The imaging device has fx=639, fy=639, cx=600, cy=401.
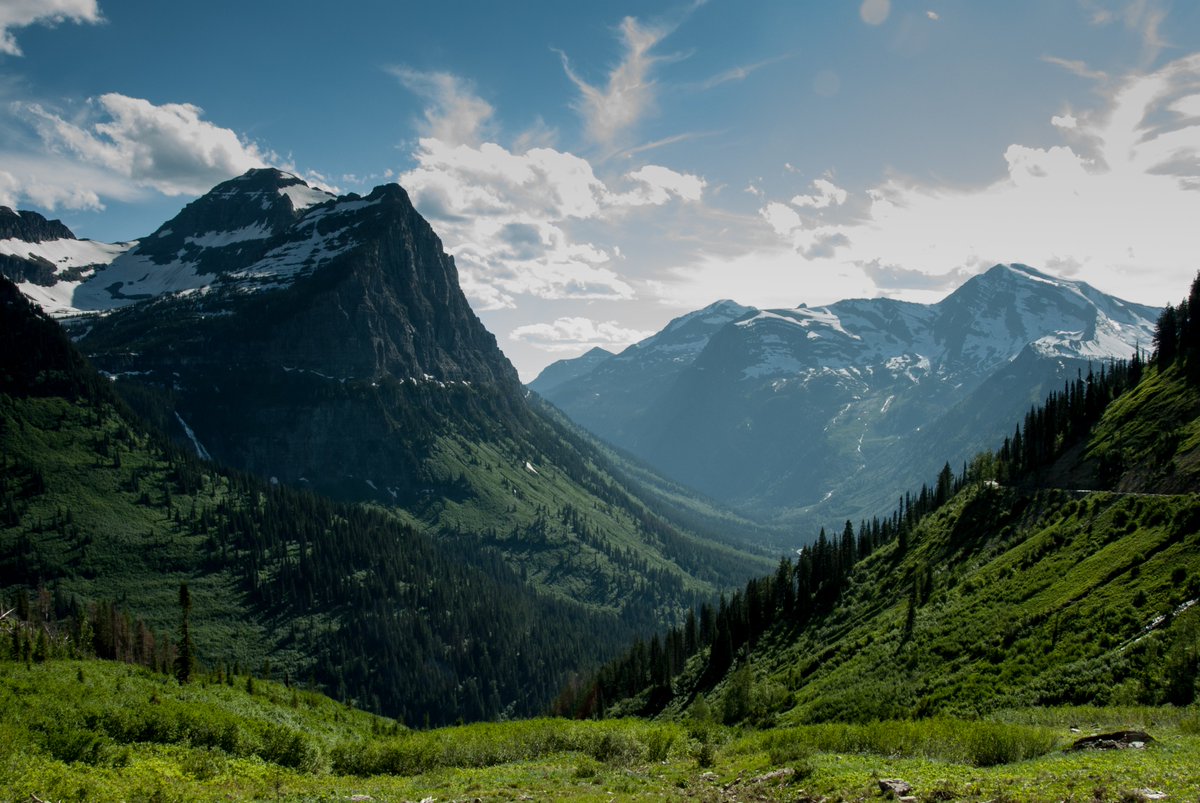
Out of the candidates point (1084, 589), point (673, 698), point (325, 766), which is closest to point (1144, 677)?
point (1084, 589)

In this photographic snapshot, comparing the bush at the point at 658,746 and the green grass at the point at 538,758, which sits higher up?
the green grass at the point at 538,758

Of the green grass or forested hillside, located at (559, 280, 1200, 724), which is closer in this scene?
the green grass

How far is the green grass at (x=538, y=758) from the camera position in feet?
85.3

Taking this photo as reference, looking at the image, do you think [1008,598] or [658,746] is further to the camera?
[1008,598]

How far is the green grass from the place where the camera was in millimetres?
26000

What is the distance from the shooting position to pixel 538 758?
47719 mm

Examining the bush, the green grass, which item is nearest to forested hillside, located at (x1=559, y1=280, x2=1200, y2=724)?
the green grass

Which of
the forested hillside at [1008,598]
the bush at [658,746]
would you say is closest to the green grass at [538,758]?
the bush at [658,746]

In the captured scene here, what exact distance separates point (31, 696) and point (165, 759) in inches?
418

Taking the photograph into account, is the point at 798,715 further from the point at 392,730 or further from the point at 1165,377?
the point at 1165,377

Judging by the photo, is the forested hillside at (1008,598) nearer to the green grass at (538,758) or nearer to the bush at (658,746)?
the green grass at (538,758)

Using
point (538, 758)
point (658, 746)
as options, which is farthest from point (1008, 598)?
point (538, 758)

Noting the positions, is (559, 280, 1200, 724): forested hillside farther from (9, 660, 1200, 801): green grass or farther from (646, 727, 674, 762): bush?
(646, 727, 674, 762): bush

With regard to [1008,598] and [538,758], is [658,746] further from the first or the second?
[1008,598]
